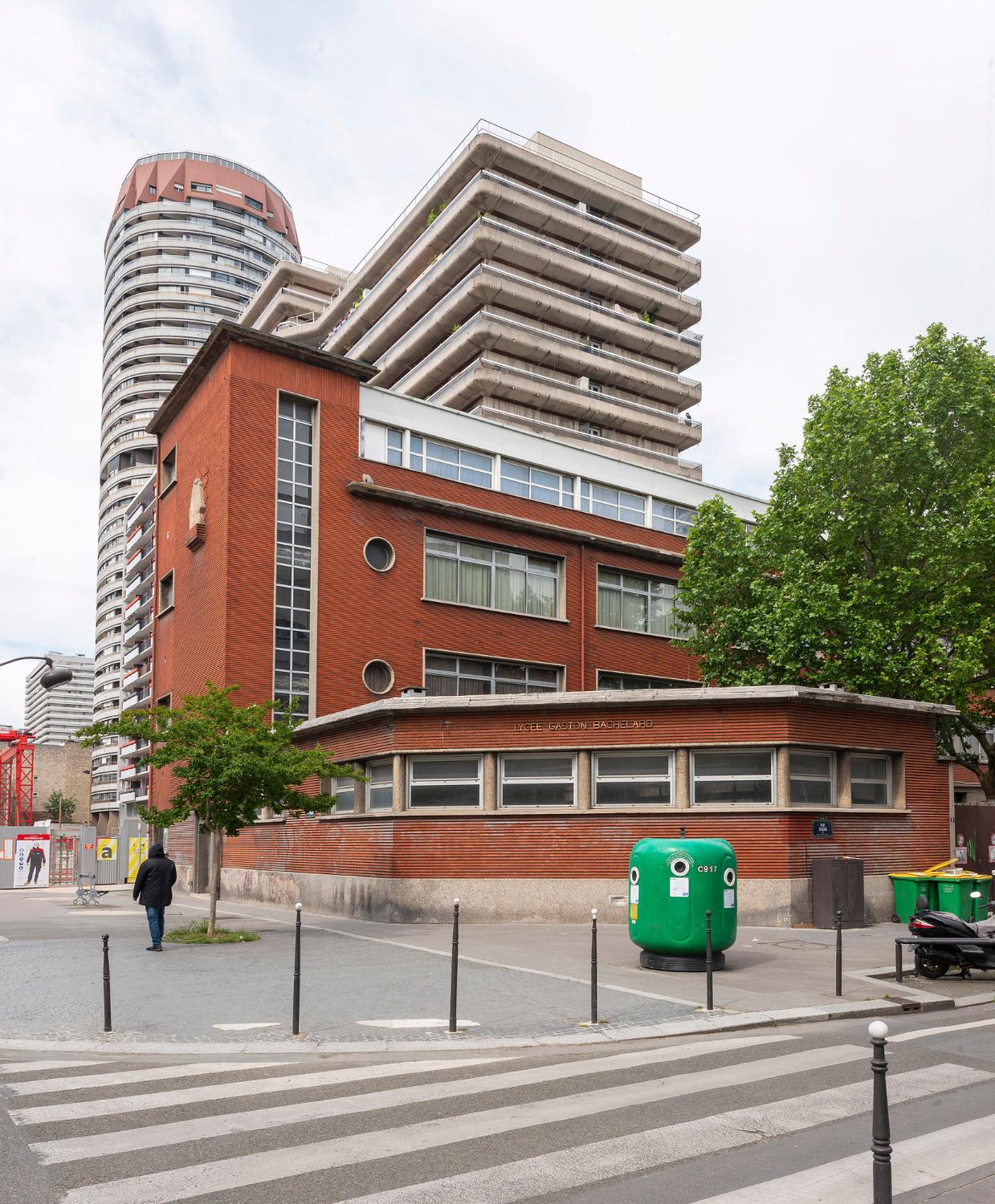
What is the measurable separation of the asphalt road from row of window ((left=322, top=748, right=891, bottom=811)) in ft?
35.1

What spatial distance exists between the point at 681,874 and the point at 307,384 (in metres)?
23.9

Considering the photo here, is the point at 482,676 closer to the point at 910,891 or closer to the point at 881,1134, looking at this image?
the point at 910,891

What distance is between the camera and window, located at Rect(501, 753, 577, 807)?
2158 centimetres

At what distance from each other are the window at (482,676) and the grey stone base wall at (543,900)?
13.3 metres

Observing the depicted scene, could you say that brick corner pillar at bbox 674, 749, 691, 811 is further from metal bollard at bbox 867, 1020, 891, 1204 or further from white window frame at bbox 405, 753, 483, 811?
metal bollard at bbox 867, 1020, 891, 1204

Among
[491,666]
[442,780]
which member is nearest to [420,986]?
[442,780]

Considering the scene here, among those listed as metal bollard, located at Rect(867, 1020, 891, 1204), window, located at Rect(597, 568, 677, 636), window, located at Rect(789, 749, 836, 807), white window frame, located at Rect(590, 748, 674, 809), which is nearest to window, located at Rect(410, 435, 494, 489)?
window, located at Rect(597, 568, 677, 636)

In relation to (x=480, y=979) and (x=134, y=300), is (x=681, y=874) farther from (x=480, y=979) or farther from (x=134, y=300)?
(x=134, y=300)

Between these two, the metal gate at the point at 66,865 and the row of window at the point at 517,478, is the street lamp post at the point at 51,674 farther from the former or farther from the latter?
the metal gate at the point at 66,865

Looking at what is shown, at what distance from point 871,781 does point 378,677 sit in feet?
53.8

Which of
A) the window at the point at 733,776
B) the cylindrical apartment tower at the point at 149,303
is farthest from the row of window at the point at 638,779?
the cylindrical apartment tower at the point at 149,303

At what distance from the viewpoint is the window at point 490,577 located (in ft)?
118

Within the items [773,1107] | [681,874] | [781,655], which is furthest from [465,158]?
[773,1107]

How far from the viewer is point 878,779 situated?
73.5ft
